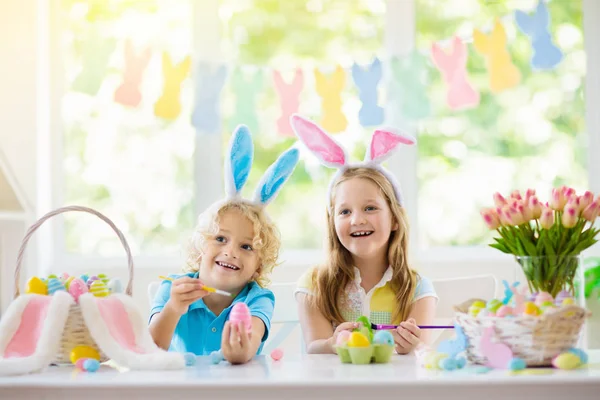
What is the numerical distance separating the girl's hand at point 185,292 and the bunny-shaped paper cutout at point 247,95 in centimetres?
168

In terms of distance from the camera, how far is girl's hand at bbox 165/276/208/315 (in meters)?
1.49

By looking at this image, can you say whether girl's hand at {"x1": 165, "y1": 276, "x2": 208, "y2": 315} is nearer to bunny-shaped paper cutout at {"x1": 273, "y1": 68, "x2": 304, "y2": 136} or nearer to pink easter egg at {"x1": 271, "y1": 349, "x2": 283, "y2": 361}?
pink easter egg at {"x1": 271, "y1": 349, "x2": 283, "y2": 361}

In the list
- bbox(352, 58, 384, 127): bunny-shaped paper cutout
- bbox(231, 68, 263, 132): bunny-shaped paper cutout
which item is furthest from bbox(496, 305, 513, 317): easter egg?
bbox(231, 68, 263, 132): bunny-shaped paper cutout

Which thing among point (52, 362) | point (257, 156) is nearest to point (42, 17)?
point (257, 156)

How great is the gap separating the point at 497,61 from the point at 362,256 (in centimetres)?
140

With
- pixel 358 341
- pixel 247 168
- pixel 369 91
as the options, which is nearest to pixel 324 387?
pixel 358 341

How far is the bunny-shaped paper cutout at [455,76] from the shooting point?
9.78 feet

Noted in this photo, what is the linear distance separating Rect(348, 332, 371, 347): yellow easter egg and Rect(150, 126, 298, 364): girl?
0.28m

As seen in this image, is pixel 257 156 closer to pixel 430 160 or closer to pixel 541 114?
pixel 430 160

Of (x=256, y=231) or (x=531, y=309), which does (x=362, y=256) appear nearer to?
(x=256, y=231)

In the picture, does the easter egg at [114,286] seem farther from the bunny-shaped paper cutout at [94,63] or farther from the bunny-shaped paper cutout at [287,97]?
the bunny-shaped paper cutout at [94,63]

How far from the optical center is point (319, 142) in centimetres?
188

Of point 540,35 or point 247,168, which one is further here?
point 540,35

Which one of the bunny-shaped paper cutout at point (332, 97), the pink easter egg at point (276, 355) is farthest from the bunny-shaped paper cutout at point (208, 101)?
the pink easter egg at point (276, 355)
